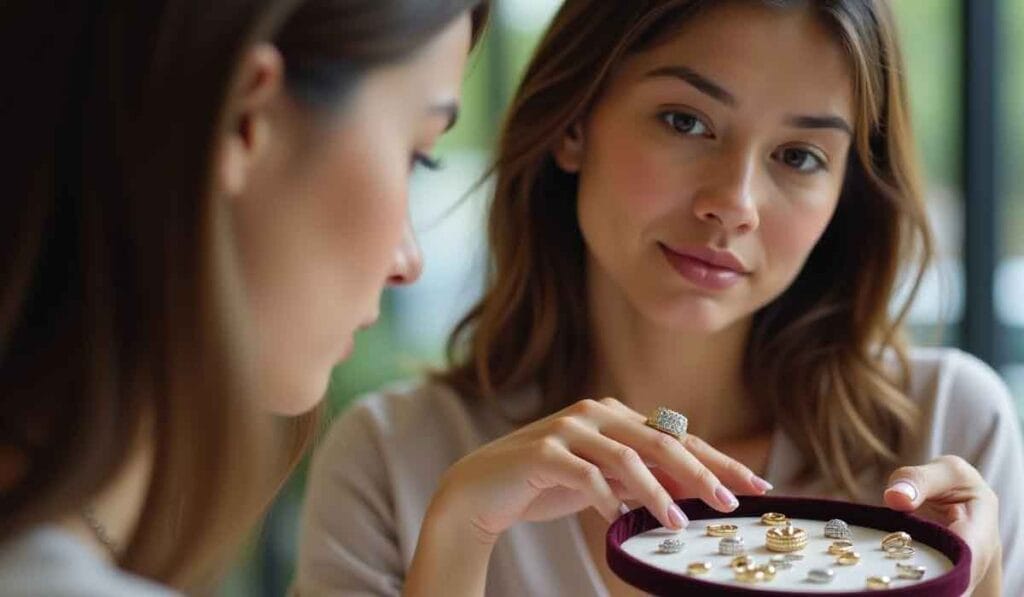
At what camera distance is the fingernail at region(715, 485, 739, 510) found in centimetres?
112

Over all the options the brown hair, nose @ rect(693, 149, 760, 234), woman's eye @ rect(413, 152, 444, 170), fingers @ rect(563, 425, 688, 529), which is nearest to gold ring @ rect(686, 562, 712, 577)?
fingers @ rect(563, 425, 688, 529)

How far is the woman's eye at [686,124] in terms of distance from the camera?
149 centimetres

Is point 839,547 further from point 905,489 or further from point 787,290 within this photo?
point 787,290

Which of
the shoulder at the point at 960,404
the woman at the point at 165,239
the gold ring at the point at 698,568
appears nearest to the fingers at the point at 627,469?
the gold ring at the point at 698,568

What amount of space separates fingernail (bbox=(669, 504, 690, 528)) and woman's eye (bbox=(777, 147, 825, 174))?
532mm

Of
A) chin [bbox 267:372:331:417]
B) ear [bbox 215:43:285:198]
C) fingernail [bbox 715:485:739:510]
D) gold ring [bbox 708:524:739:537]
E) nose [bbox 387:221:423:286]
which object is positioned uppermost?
ear [bbox 215:43:285:198]

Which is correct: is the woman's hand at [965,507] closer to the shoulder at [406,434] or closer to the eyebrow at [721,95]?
the eyebrow at [721,95]

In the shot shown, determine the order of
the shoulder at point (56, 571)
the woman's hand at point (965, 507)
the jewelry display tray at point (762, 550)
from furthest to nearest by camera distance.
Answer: the woman's hand at point (965, 507) < the jewelry display tray at point (762, 550) < the shoulder at point (56, 571)

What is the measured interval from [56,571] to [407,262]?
376 millimetres

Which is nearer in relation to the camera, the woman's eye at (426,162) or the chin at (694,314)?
the woman's eye at (426,162)

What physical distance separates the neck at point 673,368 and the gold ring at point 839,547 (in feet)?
1.94

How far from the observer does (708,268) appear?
1.49 meters

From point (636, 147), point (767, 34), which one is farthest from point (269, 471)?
point (767, 34)

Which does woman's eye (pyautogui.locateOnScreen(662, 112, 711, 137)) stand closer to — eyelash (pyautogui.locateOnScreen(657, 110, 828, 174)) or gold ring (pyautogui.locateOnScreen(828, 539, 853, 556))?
eyelash (pyautogui.locateOnScreen(657, 110, 828, 174))
